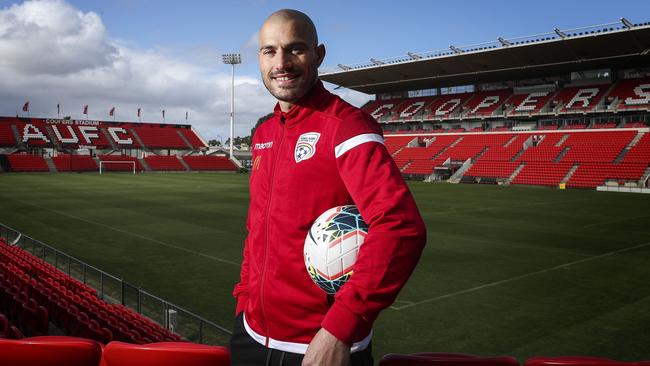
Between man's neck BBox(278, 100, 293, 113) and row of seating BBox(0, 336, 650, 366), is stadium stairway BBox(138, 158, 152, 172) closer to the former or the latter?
row of seating BBox(0, 336, 650, 366)

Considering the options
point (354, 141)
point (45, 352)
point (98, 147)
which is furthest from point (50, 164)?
point (354, 141)

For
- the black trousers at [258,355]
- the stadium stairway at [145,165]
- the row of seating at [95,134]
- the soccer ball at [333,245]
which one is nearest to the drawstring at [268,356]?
the black trousers at [258,355]

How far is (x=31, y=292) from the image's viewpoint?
25.1ft

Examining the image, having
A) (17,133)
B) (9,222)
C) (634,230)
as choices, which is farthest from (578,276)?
(17,133)

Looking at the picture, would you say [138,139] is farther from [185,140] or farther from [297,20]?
[297,20]

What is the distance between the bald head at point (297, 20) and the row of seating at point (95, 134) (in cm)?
7511

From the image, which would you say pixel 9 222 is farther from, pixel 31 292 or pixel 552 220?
pixel 552 220

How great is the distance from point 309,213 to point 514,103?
60577 millimetres

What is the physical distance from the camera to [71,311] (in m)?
6.70

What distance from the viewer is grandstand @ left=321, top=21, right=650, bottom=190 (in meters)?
42.8

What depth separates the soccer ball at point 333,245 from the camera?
2.03 meters

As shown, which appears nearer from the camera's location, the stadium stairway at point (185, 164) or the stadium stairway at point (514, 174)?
the stadium stairway at point (514, 174)

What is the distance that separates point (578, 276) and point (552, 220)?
10605 millimetres

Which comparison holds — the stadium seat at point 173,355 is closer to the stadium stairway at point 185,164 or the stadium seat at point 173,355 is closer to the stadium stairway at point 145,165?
the stadium stairway at point 185,164
